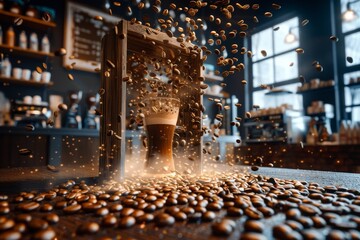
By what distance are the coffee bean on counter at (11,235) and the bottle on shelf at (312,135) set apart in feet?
13.5

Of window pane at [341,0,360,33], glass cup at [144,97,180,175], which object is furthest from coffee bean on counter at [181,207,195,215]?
window pane at [341,0,360,33]

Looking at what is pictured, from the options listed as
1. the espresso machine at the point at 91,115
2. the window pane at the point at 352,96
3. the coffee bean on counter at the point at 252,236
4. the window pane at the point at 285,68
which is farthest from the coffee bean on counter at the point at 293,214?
the window pane at the point at 285,68

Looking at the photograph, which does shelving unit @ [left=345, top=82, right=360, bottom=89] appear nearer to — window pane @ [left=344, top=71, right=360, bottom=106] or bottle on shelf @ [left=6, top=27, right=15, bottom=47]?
window pane @ [left=344, top=71, right=360, bottom=106]

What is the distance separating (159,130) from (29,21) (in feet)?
10.6

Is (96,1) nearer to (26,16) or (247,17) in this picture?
(26,16)

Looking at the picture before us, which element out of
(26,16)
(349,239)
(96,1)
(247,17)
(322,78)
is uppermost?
(247,17)

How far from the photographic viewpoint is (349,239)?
41 cm

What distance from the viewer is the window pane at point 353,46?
13.6 feet

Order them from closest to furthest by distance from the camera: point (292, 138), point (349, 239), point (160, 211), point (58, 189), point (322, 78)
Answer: point (349, 239)
point (160, 211)
point (58, 189)
point (292, 138)
point (322, 78)

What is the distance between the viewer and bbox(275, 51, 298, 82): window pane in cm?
497

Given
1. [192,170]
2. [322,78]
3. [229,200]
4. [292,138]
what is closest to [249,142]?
[292,138]

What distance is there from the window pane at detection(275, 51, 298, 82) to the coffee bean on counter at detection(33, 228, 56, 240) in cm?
515

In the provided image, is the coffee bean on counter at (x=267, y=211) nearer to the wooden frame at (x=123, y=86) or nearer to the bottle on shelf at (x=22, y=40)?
the wooden frame at (x=123, y=86)

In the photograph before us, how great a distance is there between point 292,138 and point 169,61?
343 centimetres
